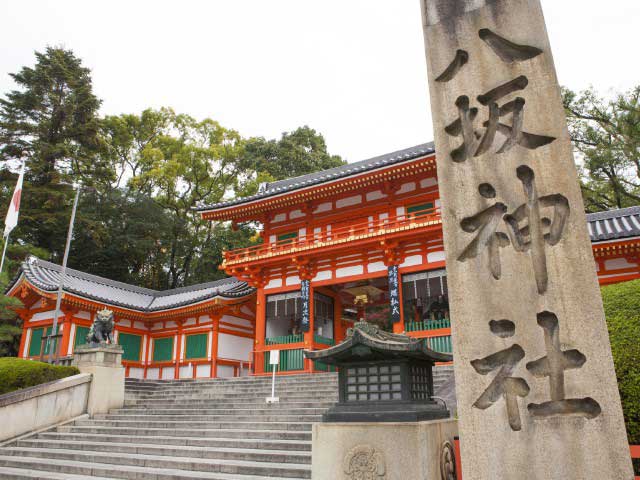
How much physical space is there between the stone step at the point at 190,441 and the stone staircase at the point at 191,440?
2 cm

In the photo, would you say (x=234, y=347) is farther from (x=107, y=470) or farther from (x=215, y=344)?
(x=107, y=470)

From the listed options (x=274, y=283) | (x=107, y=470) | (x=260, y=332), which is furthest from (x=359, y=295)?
(x=107, y=470)

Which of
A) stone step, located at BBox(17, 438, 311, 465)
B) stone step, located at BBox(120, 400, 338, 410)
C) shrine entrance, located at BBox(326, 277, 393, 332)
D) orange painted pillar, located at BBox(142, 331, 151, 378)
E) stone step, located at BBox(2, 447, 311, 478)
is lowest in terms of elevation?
stone step, located at BBox(2, 447, 311, 478)

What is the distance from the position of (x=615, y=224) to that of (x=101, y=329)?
50.3 feet

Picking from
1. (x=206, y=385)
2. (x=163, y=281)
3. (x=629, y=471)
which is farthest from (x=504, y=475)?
(x=163, y=281)

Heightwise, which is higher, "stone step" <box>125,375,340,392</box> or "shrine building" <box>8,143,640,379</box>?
"shrine building" <box>8,143,640,379</box>

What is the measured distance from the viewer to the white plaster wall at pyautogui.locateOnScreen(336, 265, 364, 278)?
15.9 meters

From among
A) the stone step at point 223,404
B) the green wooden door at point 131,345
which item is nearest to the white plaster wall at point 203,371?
the green wooden door at point 131,345

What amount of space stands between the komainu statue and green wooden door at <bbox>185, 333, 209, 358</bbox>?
7.04 meters

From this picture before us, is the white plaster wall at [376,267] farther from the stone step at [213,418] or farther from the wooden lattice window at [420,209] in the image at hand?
the stone step at [213,418]

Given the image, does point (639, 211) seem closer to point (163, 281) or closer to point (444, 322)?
point (444, 322)

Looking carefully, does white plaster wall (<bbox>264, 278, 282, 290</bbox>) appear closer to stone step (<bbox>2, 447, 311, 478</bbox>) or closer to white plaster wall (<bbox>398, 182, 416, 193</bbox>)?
white plaster wall (<bbox>398, 182, 416, 193</bbox>)

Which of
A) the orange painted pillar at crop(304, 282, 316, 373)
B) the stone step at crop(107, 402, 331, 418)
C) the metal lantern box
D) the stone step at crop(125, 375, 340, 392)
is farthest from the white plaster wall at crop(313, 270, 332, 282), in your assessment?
the metal lantern box

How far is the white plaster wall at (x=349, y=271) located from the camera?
52.3 ft
